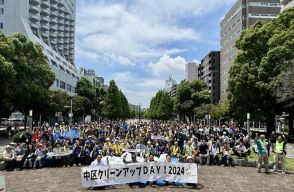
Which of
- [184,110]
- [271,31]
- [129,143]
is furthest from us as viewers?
[184,110]

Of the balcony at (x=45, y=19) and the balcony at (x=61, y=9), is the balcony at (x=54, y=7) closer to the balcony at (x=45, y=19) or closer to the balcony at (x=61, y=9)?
the balcony at (x=61, y=9)

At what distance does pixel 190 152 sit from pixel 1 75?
24037 mm

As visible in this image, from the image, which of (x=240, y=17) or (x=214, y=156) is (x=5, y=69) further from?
(x=240, y=17)

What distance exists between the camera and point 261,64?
39.0 metres

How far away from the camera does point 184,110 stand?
304ft

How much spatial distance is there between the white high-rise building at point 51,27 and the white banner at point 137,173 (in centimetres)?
7453

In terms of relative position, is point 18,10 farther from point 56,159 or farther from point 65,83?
point 56,159

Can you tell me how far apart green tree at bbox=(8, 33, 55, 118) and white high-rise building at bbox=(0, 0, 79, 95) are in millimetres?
37882

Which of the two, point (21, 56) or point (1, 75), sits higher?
point (21, 56)

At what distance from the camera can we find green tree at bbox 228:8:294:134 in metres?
37.5

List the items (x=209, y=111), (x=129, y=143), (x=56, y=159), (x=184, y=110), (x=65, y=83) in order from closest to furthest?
(x=56, y=159) → (x=129, y=143) → (x=209, y=111) → (x=184, y=110) → (x=65, y=83)

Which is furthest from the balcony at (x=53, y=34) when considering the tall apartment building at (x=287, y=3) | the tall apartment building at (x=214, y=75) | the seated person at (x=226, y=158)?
the seated person at (x=226, y=158)

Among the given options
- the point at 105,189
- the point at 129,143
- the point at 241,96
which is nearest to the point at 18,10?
the point at 241,96

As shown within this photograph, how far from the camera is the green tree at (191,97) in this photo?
9069cm
